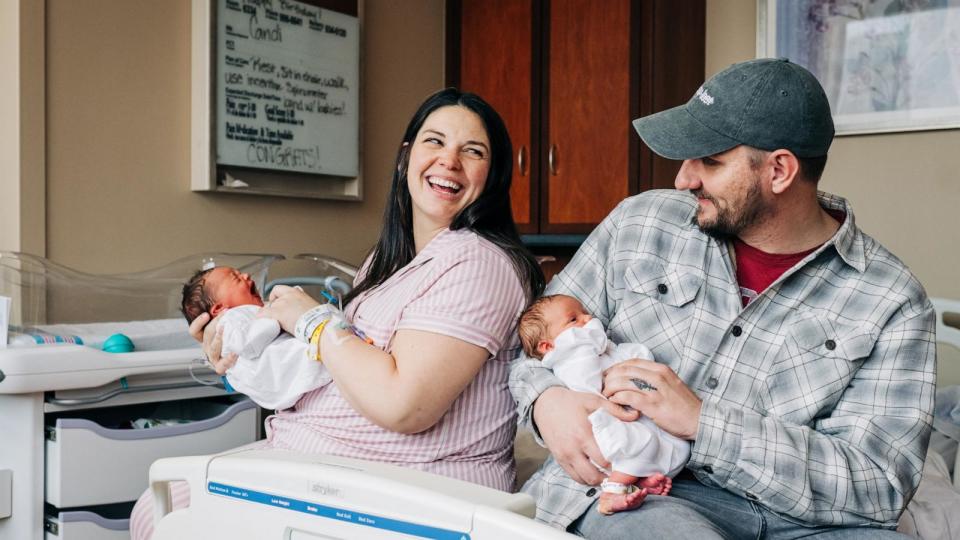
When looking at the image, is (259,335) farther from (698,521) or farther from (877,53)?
(877,53)

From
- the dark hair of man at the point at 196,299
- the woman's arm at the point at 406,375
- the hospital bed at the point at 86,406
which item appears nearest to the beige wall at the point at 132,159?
the hospital bed at the point at 86,406

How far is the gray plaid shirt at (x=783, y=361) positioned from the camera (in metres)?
1.31

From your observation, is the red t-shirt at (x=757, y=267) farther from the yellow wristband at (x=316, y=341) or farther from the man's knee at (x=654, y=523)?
the yellow wristband at (x=316, y=341)

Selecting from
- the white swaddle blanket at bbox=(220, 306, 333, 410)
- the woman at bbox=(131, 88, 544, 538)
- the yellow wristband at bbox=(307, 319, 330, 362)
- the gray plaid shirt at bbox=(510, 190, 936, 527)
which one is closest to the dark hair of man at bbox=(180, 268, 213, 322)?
the woman at bbox=(131, 88, 544, 538)

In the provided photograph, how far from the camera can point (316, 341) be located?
58.3 inches

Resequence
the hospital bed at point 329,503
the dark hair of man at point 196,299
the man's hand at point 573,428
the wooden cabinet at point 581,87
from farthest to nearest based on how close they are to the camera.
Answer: the wooden cabinet at point 581,87 → the dark hair of man at point 196,299 → the man's hand at point 573,428 → the hospital bed at point 329,503

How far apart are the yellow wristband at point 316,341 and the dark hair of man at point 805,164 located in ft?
2.52

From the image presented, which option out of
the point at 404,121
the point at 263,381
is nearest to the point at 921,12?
the point at 404,121

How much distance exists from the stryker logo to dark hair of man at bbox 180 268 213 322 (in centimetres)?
84

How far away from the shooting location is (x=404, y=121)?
3678 millimetres

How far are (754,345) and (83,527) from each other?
144cm

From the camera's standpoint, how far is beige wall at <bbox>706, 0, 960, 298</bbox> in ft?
8.82

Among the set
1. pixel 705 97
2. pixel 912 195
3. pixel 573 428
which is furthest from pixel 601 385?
pixel 912 195

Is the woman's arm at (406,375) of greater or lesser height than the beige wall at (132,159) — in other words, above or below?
below
